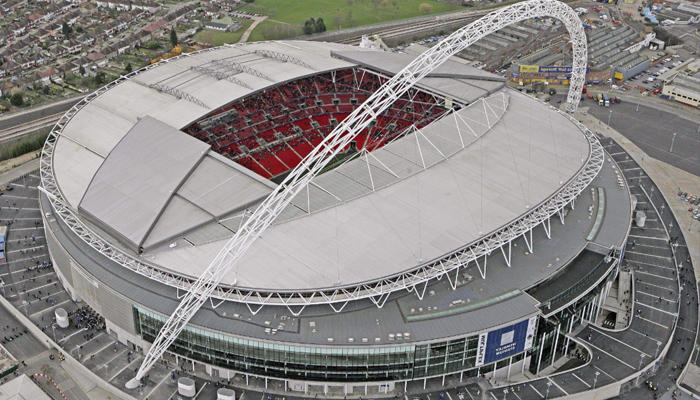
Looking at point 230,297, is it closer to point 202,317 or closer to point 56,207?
point 202,317

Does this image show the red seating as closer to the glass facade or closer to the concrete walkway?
the concrete walkway

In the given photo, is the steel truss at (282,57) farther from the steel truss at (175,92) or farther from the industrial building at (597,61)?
the industrial building at (597,61)

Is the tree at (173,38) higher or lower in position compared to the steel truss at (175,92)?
lower

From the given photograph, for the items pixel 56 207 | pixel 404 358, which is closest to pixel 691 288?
pixel 404 358

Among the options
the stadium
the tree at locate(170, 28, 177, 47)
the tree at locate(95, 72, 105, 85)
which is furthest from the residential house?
the stadium

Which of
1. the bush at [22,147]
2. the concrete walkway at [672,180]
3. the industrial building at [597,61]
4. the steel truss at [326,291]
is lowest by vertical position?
the concrete walkway at [672,180]

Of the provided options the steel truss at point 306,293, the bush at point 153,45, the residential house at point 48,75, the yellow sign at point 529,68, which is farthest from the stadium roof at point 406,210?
the bush at point 153,45
